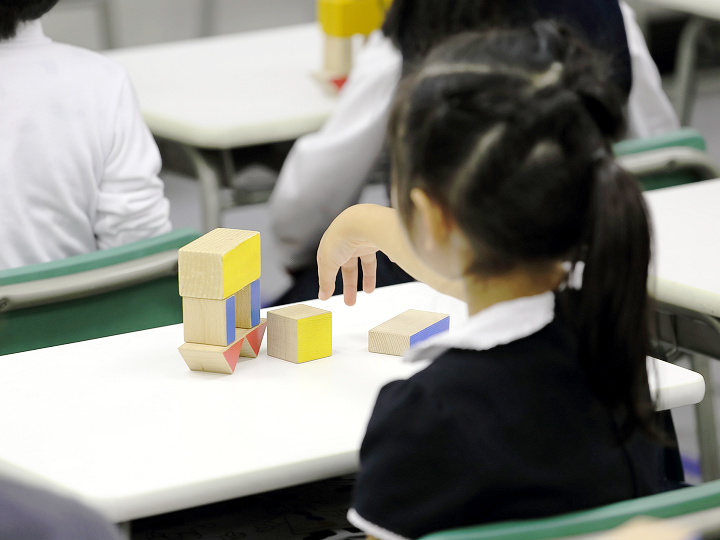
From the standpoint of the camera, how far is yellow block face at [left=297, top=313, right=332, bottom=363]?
1.36 m

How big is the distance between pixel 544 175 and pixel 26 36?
121cm

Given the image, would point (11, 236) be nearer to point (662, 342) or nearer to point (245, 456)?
point (245, 456)

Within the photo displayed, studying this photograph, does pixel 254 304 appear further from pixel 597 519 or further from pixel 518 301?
pixel 597 519

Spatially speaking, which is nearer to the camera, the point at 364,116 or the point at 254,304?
the point at 254,304

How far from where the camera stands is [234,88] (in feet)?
9.16

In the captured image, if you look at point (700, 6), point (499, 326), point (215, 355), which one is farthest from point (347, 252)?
point (700, 6)

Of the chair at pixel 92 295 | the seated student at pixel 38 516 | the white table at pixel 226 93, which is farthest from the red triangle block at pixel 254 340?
the white table at pixel 226 93

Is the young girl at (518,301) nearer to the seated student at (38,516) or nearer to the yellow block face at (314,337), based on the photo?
the yellow block face at (314,337)

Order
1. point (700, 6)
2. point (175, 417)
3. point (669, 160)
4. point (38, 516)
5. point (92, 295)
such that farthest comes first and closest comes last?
point (700, 6) < point (669, 160) < point (92, 295) < point (175, 417) < point (38, 516)

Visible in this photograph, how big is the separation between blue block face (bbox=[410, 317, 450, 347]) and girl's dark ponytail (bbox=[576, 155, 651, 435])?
378 mm

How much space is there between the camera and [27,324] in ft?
5.10

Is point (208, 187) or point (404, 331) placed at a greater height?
point (404, 331)

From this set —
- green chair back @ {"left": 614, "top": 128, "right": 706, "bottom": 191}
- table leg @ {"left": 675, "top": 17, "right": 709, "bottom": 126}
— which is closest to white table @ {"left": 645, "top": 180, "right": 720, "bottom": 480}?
green chair back @ {"left": 614, "top": 128, "right": 706, "bottom": 191}

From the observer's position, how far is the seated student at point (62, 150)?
1840mm
